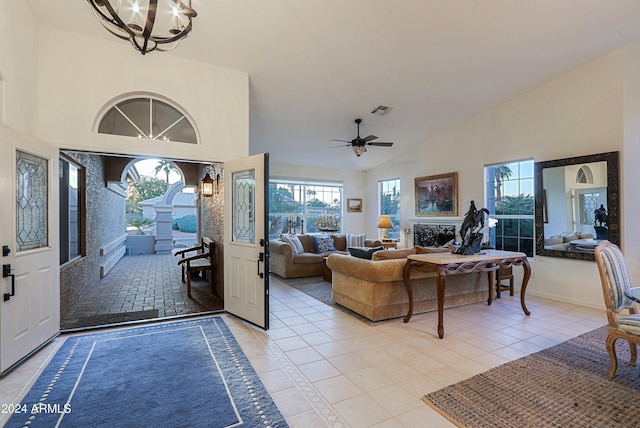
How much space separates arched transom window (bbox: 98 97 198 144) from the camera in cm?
365

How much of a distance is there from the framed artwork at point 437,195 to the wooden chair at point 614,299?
3931 millimetres

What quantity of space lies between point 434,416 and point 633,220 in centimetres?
426

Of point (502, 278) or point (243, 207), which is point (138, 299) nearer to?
point (243, 207)

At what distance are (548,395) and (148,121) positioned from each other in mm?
4771

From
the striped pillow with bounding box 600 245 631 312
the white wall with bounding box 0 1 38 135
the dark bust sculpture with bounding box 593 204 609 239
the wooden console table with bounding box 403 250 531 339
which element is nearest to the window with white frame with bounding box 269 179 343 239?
the wooden console table with bounding box 403 250 531 339

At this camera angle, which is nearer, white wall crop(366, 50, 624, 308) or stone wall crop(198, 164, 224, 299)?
white wall crop(366, 50, 624, 308)

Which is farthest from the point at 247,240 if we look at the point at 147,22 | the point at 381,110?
the point at 381,110

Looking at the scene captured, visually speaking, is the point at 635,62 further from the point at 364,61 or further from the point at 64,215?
the point at 64,215

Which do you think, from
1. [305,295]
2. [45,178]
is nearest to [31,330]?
[45,178]

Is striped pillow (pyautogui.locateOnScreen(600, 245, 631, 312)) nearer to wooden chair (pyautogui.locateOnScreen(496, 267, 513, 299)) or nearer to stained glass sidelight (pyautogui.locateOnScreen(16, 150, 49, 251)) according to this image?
wooden chair (pyautogui.locateOnScreen(496, 267, 513, 299))

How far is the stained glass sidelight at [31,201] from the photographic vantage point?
2852mm

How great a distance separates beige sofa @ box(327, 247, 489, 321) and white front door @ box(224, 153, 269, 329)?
119cm

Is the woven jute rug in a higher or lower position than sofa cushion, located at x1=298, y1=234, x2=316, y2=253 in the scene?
lower

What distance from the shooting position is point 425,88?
200 inches
